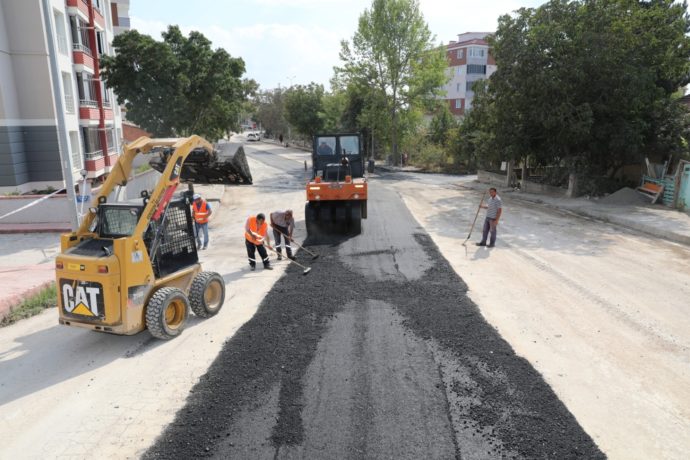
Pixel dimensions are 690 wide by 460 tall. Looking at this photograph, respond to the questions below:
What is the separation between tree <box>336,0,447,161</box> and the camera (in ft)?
126

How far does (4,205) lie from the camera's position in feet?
50.9

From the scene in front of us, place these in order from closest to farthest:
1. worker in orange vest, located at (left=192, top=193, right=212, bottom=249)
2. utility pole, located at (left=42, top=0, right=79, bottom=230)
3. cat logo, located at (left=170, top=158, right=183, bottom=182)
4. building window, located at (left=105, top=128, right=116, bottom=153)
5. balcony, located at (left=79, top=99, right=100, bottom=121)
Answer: cat logo, located at (left=170, top=158, right=183, bottom=182)
utility pole, located at (left=42, top=0, right=79, bottom=230)
worker in orange vest, located at (left=192, top=193, right=212, bottom=249)
balcony, located at (left=79, top=99, right=100, bottom=121)
building window, located at (left=105, top=128, right=116, bottom=153)

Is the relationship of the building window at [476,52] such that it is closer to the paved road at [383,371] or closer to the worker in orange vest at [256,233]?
the paved road at [383,371]

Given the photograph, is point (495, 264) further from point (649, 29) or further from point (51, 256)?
point (649, 29)

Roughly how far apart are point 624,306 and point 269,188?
2059 cm

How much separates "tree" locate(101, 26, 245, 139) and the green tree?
30.6 metres

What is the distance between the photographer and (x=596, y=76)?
65.0ft

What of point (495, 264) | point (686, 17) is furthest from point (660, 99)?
point (495, 264)

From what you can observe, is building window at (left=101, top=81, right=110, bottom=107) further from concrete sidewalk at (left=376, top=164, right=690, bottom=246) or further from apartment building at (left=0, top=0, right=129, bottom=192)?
concrete sidewalk at (left=376, top=164, right=690, bottom=246)

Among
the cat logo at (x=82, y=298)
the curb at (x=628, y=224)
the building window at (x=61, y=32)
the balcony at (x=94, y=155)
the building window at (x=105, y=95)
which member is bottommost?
the curb at (x=628, y=224)

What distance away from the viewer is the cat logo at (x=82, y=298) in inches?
261

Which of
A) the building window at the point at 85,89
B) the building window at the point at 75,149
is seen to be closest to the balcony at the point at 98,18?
the building window at the point at 85,89

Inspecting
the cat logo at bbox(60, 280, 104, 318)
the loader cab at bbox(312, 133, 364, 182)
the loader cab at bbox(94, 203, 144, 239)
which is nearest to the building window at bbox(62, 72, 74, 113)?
the loader cab at bbox(312, 133, 364, 182)

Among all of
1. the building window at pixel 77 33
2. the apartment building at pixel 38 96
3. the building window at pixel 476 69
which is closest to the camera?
the apartment building at pixel 38 96
